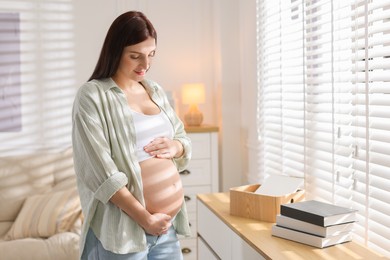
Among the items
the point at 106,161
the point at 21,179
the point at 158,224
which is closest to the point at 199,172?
the point at 21,179

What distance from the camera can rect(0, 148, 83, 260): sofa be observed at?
118 inches

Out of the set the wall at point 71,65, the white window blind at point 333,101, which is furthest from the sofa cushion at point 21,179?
the white window blind at point 333,101

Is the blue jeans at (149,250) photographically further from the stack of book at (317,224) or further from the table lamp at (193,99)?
the table lamp at (193,99)

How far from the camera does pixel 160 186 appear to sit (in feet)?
6.41

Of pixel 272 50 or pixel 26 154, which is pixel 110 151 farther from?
pixel 26 154

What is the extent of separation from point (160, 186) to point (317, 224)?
0.59 meters

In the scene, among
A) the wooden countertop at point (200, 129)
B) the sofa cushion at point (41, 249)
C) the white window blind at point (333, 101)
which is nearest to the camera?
the white window blind at point (333, 101)

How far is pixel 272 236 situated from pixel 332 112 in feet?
2.03

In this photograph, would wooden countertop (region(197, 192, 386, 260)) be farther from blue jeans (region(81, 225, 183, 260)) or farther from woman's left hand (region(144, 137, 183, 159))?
woman's left hand (region(144, 137, 183, 159))

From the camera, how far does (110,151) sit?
183cm

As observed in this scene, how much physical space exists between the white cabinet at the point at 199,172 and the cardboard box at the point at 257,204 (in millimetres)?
1248

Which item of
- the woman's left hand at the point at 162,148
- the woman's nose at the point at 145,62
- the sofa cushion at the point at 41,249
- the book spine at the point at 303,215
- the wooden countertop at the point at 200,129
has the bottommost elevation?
the sofa cushion at the point at 41,249

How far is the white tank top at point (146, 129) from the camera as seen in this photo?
6.19ft

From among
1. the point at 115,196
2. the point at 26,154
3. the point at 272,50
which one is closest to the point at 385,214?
the point at 115,196
